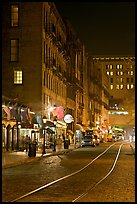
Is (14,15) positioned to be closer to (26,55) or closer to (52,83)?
(26,55)

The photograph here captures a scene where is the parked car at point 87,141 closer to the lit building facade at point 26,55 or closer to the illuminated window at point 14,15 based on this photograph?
the lit building facade at point 26,55

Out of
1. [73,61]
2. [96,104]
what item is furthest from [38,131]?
[96,104]

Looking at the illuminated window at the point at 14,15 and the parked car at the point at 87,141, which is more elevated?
the illuminated window at the point at 14,15

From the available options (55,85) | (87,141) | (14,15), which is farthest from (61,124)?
(14,15)

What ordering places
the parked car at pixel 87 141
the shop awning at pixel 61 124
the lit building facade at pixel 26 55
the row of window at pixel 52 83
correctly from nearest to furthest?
the lit building facade at pixel 26 55
the row of window at pixel 52 83
the shop awning at pixel 61 124
the parked car at pixel 87 141

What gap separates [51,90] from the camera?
6041cm

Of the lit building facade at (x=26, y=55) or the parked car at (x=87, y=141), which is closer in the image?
the lit building facade at (x=26, y=55)

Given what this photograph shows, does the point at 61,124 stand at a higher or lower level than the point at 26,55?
lower

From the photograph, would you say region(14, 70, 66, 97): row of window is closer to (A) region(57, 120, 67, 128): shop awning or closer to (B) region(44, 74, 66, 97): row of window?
(B) region(44, 74, 66, 97): row of window

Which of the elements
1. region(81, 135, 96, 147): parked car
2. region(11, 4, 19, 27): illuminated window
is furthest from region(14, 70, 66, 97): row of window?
region(81, 135, 96, 147): parked car

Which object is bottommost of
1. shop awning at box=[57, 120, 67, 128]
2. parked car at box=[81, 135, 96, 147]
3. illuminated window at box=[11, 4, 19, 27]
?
parked car at box=[81, 135, 96, 147]

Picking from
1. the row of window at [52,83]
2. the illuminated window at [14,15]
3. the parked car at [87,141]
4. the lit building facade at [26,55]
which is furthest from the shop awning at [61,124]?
the illuminated window at [14,15]

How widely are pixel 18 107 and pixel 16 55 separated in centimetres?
1038

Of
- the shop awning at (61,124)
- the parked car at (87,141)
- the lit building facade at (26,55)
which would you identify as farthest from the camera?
the parked car at (87,141)
